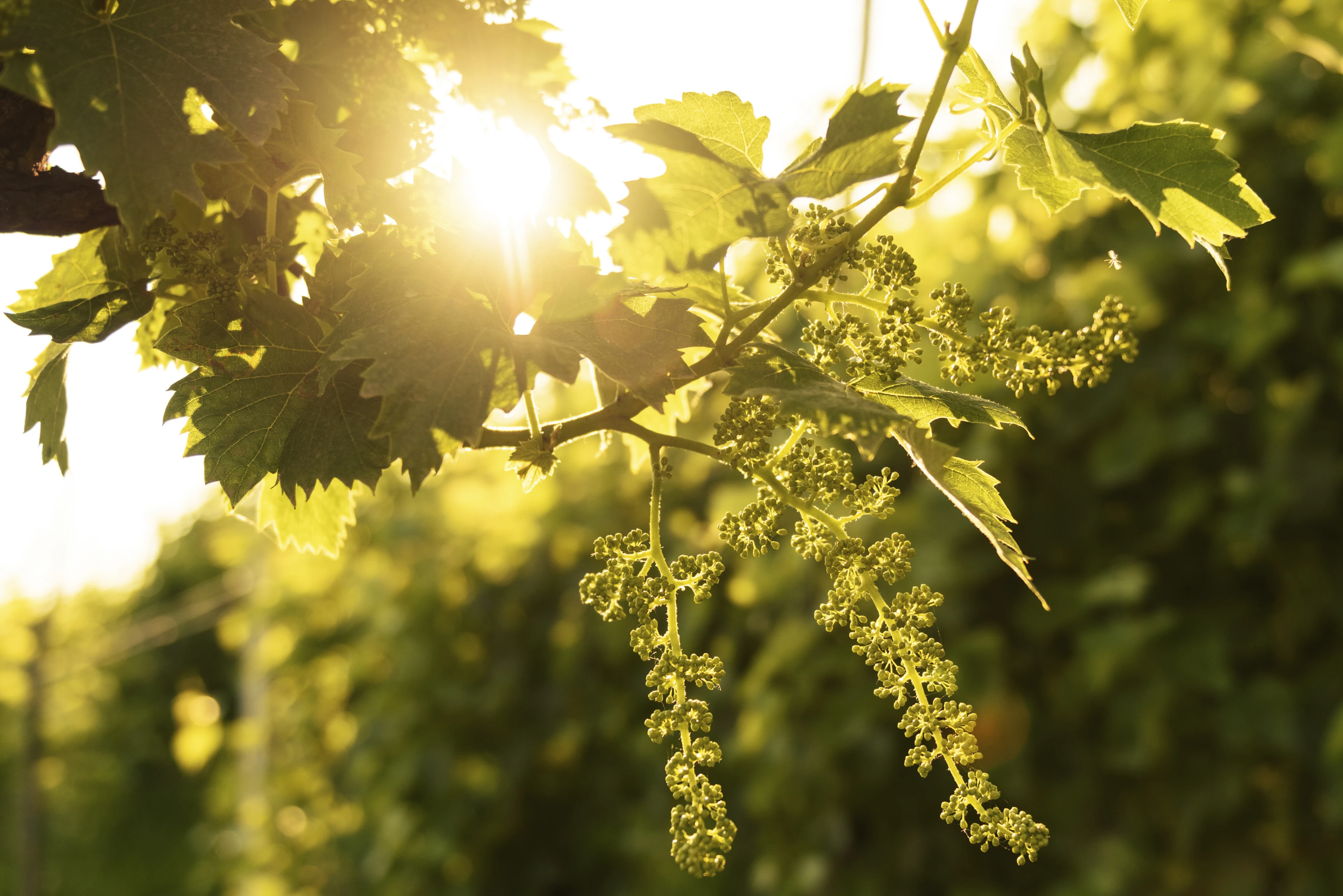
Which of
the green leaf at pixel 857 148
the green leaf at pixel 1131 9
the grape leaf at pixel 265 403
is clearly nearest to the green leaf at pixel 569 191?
the green leaf at pixel 857 148

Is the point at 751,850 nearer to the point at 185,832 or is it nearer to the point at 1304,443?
the point at 1304,443

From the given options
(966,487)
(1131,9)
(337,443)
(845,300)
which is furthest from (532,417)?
(1131,9)

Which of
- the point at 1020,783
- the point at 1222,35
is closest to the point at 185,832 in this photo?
the point at 1020,783

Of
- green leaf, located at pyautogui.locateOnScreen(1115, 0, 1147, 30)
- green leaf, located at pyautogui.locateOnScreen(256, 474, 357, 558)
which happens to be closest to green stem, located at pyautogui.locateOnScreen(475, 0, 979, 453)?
green leaf, located at pyautogui.locateOnScreen(1115, 0, 1147, 30)

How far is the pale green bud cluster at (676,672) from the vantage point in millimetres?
772

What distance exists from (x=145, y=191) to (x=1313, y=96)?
3.31 metres

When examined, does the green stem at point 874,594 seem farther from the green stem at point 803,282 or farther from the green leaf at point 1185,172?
the green leaf at point 1185,172

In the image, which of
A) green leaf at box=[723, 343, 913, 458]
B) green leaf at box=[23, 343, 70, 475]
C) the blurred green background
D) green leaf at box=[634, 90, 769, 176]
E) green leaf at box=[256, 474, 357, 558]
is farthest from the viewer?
the blurred green background

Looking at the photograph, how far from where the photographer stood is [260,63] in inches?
28.6

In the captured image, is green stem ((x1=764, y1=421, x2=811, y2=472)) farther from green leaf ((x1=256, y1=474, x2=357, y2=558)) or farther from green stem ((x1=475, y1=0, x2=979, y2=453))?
green leaf ((x1=256, y1=474, x2=357, y2=558))

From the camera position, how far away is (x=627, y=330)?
0.76 meters

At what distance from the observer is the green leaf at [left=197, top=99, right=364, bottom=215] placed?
0.76m

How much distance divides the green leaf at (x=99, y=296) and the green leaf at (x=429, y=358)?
24 cm

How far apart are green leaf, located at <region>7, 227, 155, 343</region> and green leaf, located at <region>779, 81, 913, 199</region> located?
1.80 ft
